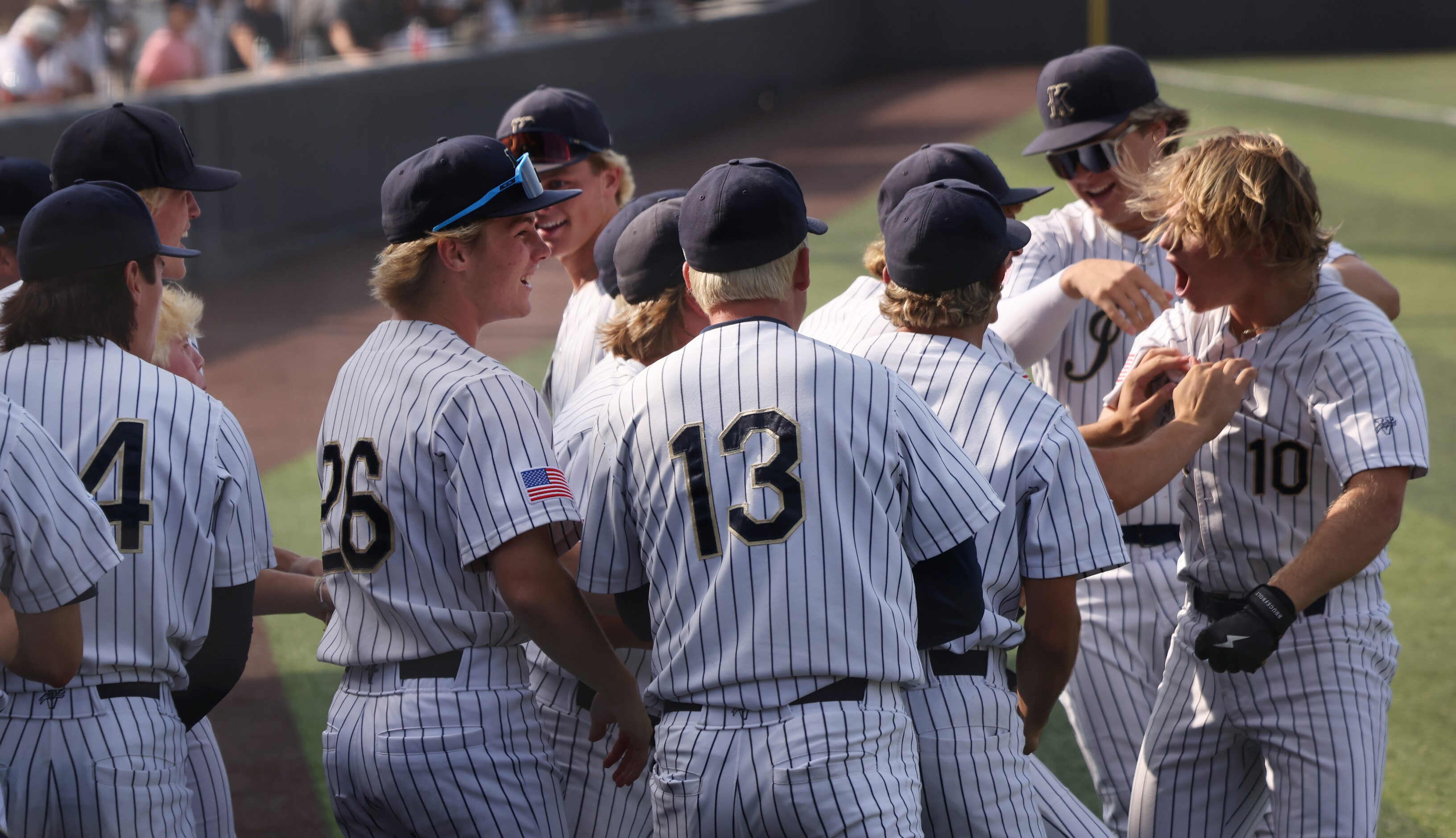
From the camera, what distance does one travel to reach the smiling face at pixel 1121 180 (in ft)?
12.3

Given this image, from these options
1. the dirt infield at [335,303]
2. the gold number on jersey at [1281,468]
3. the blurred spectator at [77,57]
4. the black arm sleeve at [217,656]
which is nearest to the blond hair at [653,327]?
the black arm sleeve at [217,656]

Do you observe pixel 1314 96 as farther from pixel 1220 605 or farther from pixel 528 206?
pixel 528 206

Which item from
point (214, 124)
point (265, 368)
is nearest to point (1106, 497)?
point (265, 368)

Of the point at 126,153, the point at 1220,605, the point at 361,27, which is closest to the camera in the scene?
the point at 1220,605

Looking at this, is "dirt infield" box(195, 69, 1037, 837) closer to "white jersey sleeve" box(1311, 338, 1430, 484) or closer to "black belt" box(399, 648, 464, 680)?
"black belt" box(399, 648, 464, 680)

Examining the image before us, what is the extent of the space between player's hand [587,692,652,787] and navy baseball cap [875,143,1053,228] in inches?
46.3

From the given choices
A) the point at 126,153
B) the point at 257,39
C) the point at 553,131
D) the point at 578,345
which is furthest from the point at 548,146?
the point at 257,39

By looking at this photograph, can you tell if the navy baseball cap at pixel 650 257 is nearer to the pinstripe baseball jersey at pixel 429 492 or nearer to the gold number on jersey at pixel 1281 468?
the pinstripe baseball jersey at pixel 429 492

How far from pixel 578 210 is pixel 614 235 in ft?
2.01

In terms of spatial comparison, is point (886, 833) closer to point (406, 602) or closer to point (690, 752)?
point (690, 752)

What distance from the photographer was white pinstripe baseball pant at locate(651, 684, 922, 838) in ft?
6.87

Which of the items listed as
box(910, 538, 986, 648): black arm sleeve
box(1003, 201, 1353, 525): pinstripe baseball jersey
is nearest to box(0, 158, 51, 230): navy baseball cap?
box(910, 538, 986, 648): black arm sleeve

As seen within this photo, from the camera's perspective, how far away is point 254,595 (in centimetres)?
281

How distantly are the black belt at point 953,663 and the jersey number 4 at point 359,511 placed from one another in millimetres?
979
